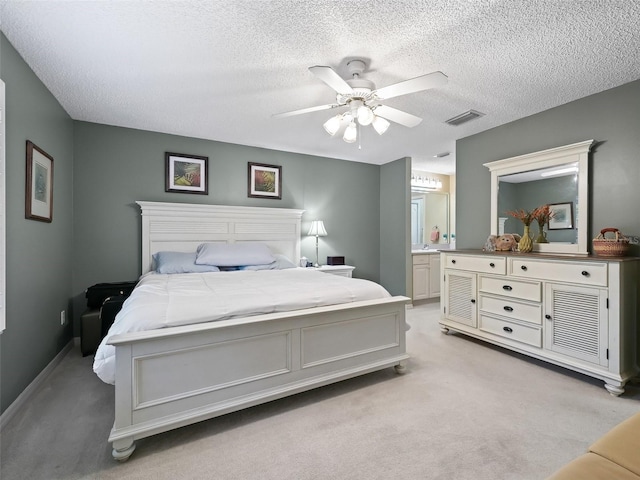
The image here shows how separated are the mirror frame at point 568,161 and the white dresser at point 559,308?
0.45 m

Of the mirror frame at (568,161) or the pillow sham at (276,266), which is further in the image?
the pillow sham at (276,266)

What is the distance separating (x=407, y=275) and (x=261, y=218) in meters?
2.46

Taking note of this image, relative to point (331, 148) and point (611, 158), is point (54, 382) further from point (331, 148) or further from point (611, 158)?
point (611, 158)

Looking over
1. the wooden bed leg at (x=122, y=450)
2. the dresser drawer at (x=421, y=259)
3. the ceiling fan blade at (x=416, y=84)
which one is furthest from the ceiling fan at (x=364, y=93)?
the dresser drawer at (x=421, y=259)

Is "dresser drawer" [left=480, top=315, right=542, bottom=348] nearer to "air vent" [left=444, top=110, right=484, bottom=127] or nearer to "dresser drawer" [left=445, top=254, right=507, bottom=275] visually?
"dresser drawer" [left=445, top=254, right=507, bottom=275]

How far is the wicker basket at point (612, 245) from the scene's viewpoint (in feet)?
7.95

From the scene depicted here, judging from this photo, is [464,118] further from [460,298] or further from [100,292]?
[100,292]

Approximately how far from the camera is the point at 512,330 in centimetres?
294

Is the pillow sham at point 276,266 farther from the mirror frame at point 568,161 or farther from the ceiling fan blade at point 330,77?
the mirror frame at point 568,161

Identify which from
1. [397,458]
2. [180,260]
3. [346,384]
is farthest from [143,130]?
[397,458]

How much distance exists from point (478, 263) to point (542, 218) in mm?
767

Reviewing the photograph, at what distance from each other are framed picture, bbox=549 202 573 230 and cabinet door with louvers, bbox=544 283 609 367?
2.46 ft

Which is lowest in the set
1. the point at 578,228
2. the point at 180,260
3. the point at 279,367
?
the point at 279,367

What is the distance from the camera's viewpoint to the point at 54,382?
8.02ft
